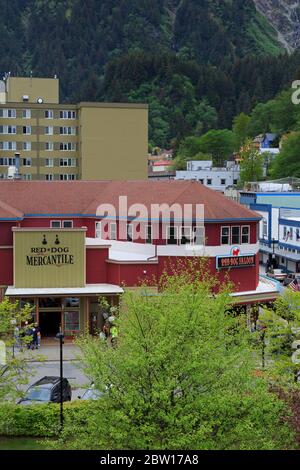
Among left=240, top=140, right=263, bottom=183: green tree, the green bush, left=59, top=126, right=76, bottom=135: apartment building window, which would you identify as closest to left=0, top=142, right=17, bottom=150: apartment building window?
left=59, top=126, right=76, bottom=135: apartment building window

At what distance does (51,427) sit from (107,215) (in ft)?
88.0

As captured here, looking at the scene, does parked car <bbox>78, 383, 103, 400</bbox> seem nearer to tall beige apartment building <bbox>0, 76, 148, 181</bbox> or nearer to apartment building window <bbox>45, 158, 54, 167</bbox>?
tall beige apartment building <bbox>0, 76, 148, 181</bbox>

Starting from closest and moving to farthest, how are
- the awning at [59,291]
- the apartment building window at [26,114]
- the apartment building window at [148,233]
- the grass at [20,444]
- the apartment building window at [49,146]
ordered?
the grass at [20,444]
the awning at [59,291]
the apartment building window at [148,233]
the apartment building window at [26,114]
the apartment building window at [49,146]

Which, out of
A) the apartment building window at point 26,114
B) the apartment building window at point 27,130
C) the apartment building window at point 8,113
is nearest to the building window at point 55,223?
the apartment building window at point 27,130

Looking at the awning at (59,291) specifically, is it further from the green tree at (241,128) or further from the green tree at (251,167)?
the green tree at (241,128)

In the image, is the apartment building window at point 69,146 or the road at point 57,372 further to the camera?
the apartment building window at point 69,146

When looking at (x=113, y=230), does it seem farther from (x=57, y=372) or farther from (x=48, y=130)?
(x=48, y=130)

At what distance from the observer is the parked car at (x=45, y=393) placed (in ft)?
93.5

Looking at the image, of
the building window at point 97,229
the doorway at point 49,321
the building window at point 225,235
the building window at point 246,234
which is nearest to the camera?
the doorway at point 49,321

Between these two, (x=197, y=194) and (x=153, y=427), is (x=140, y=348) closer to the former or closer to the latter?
(x=153, y=427)

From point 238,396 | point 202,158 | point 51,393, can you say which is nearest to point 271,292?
point 51,393

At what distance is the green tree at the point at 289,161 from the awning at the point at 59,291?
77.8 meters

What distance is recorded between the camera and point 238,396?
64.4 ft

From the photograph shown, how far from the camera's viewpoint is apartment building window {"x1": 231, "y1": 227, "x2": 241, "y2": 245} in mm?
45094
